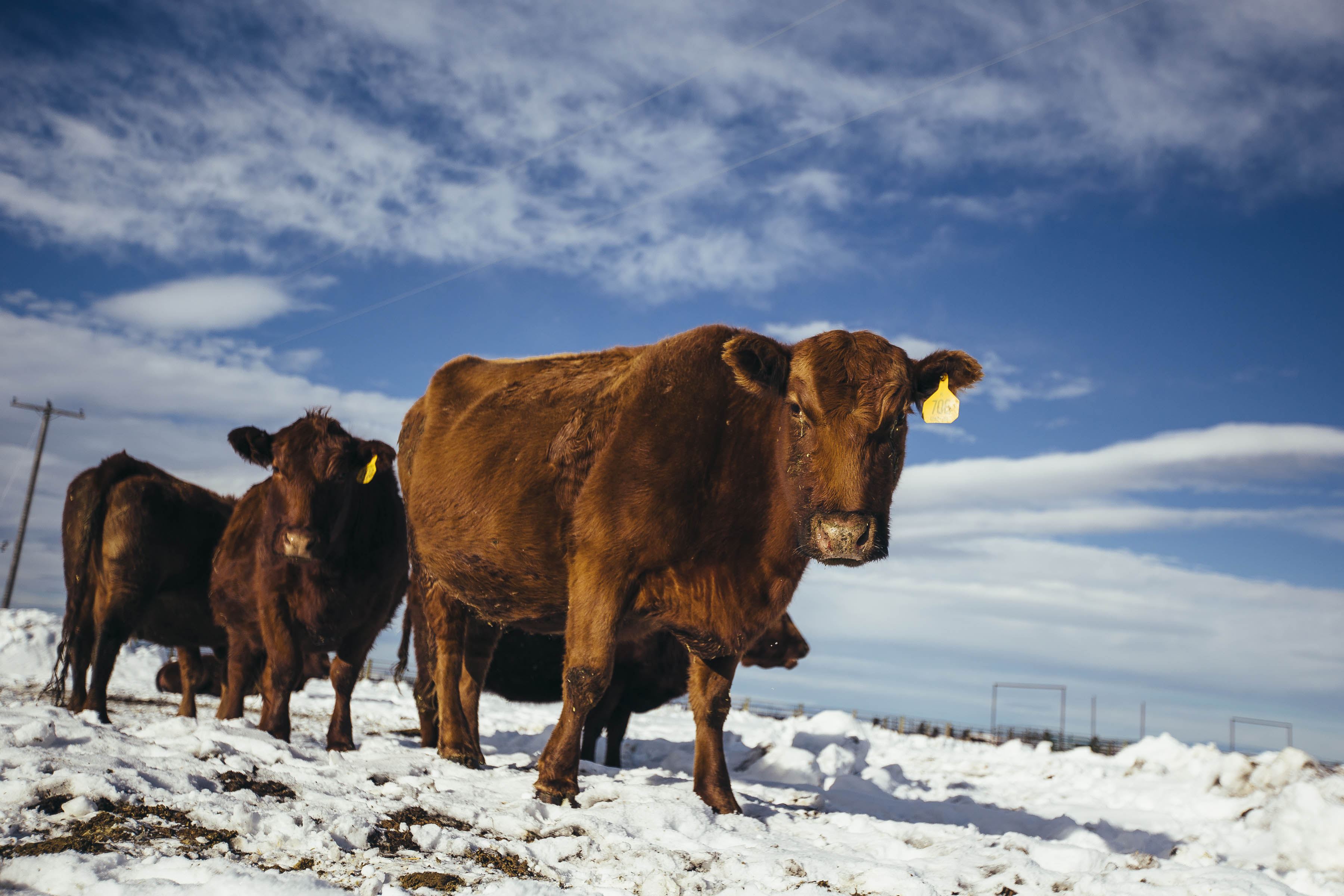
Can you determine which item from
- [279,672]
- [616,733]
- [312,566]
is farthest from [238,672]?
[616,733]

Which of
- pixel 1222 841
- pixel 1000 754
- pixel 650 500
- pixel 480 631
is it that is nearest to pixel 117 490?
pixel 480 631

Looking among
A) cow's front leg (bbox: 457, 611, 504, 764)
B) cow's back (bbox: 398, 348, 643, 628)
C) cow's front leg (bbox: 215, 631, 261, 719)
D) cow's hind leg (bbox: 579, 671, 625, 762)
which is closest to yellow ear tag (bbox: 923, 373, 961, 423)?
cow's back (bbox: 398, 348, 643, 628)

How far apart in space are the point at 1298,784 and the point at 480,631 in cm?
783

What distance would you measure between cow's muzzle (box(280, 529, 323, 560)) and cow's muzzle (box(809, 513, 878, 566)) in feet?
14.0

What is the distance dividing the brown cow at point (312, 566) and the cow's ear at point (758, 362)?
12.6 feet

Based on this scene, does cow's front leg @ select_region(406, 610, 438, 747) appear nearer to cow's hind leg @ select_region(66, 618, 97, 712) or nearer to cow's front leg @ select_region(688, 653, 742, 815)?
cow's front leg @ select_region(688, 653, 742, 815)

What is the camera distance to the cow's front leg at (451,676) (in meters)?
7.29

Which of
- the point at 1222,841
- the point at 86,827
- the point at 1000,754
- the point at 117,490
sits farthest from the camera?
the point at 1000,754

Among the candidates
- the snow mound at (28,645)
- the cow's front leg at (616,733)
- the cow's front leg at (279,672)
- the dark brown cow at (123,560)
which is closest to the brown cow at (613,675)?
the cow's front leg at (616,733)

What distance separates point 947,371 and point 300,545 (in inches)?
194

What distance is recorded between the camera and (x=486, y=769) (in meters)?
6.86

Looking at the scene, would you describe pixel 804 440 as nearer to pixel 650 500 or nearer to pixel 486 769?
pixel 650 500

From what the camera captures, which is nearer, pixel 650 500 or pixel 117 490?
pixel 650 500

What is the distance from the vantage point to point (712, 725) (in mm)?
5910
